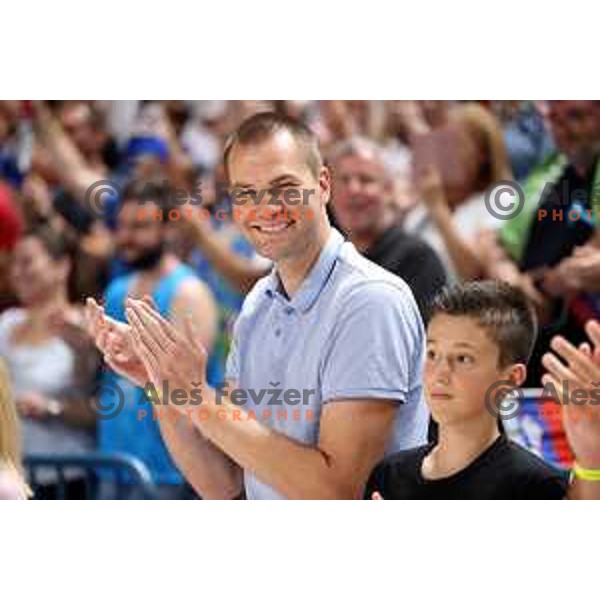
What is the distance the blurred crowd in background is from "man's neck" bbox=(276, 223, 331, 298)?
0.05 metres

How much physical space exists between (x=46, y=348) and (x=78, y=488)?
9.2 inches

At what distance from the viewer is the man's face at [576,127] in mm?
2766

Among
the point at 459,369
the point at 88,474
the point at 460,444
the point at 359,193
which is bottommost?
the point at 88,474

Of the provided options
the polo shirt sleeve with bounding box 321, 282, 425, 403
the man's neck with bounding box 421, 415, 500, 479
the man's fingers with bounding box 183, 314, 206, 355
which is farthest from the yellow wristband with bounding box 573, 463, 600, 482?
the man's fingers with bounding box 183, 314, 206, 355

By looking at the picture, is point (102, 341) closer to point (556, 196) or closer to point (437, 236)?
point (437, 236)

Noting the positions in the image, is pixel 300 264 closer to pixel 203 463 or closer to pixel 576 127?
pixel 203 463

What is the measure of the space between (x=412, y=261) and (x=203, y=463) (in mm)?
420

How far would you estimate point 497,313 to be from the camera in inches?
100

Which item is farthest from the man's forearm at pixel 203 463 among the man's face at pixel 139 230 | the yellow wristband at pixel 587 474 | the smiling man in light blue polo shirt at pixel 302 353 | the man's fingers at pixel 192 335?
the yellow wristband at pixel 587 474

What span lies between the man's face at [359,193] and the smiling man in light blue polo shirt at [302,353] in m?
0.04

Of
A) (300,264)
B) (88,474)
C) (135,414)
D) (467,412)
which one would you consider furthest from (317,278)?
(88,474)
